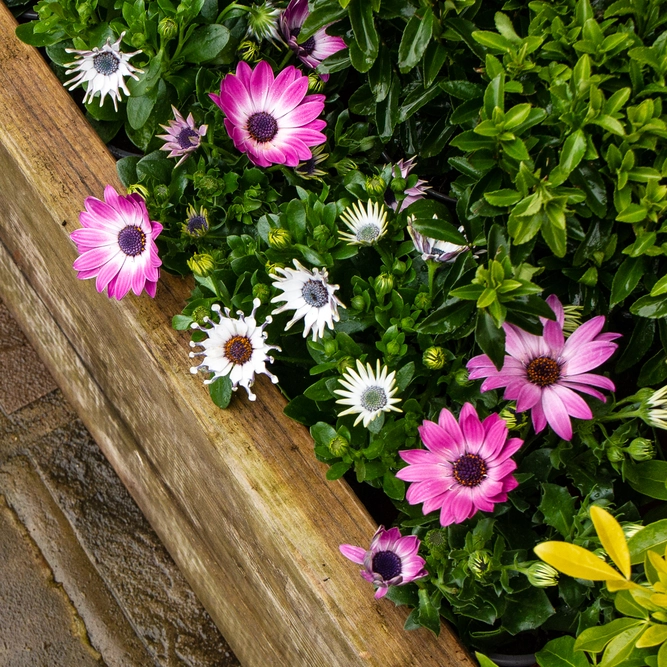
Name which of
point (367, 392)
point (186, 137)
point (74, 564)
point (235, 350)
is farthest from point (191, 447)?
point (74, 564)

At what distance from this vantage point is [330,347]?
796 millimetres

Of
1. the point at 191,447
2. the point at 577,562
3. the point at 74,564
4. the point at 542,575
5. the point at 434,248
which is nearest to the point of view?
the point at 577,562

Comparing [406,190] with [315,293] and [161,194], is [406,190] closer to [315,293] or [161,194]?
[315,293]

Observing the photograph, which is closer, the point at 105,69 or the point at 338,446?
the point at 338,446

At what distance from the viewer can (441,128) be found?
92 cm

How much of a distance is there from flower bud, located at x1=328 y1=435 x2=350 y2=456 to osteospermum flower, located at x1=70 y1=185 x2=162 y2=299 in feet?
0.90

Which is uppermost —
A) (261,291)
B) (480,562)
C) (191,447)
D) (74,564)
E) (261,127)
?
(261,127)

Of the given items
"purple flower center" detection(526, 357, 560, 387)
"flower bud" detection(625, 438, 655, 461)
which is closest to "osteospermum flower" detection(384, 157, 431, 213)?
"purple flower center" detection(526, 357, 560, 387)

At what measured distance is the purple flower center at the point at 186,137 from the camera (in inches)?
35.6

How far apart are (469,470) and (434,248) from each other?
0.81 ft

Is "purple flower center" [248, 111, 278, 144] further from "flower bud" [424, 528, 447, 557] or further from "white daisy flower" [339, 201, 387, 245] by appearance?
"flower bud" [424, 528, 447, 557]

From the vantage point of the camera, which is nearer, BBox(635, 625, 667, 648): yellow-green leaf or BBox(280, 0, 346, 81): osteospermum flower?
BBox(635, 625, 667, 648): yellow-green leaf

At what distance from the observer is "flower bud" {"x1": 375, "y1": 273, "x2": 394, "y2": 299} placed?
0.79 meters

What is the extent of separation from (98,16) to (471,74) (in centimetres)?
49
